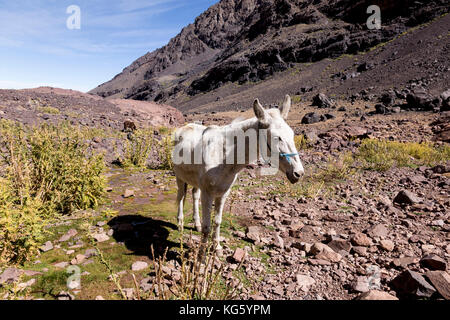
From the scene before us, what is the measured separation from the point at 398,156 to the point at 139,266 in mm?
9604

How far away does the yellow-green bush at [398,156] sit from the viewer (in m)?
8.35

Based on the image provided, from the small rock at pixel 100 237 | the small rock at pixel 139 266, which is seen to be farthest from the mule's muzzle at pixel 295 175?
the small rock at pixel 100 237

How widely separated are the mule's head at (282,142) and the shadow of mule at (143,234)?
2315 mm

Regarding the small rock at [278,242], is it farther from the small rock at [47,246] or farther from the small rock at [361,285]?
the small rock at [47,246]

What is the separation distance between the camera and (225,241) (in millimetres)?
4219

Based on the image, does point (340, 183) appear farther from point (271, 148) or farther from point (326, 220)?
point (271, 148)

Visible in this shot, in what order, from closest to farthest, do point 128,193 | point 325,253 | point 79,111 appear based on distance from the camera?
point 325,253
point 128,193
point 79,111

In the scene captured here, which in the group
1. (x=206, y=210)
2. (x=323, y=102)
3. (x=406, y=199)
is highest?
(x=323, y=102)

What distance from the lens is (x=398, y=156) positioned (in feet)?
28.9

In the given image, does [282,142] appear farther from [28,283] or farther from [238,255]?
[28,283]

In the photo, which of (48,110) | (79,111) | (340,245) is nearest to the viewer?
(340,245)

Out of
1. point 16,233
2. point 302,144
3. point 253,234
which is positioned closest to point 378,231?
point 253,234

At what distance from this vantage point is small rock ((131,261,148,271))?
332 centimetres

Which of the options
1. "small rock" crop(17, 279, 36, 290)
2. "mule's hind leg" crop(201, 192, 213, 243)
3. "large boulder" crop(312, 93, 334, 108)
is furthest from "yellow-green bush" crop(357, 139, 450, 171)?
"large boulder" crop(312, 93, 334, 108)
